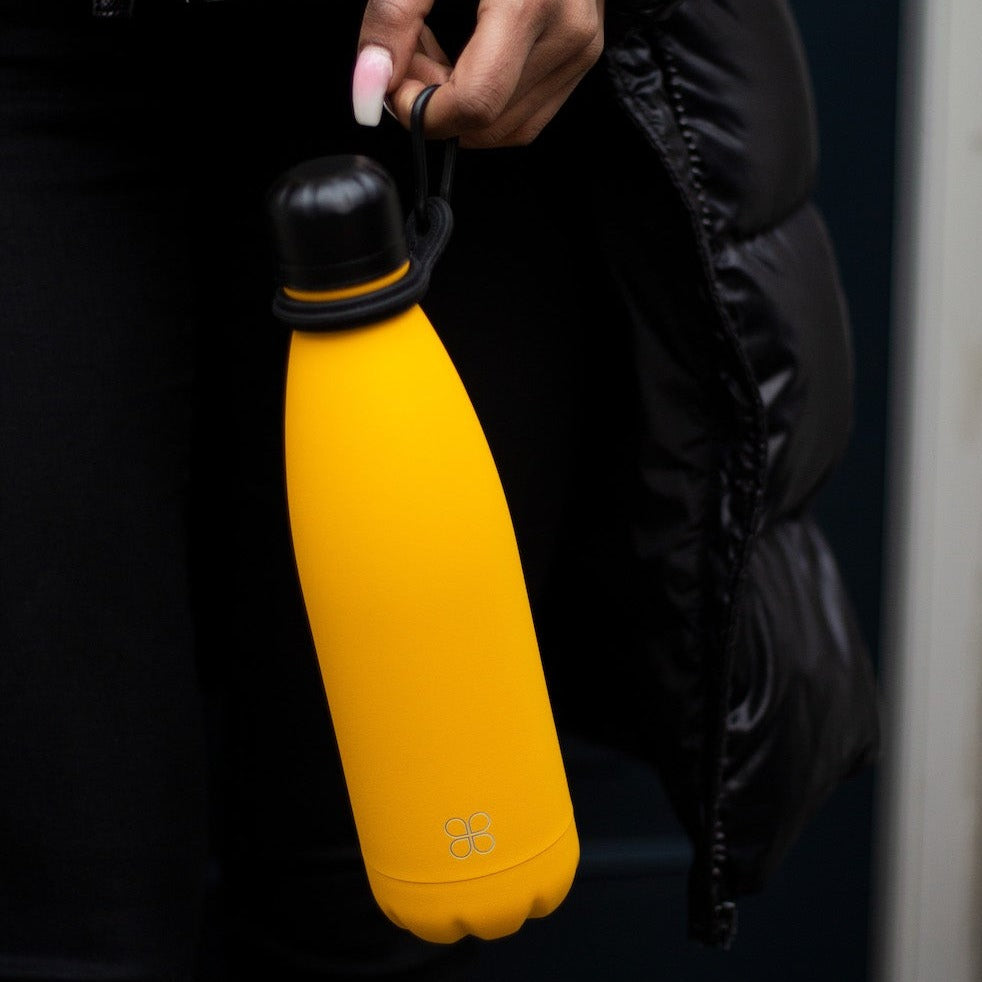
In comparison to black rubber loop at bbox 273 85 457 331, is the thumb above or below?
→ above

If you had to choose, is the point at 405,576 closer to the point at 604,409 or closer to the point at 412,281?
the point at 412,281

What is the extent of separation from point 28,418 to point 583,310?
0.32 meters

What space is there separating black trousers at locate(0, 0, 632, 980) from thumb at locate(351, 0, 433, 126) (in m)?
0.11

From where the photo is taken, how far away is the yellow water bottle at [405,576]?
0.45 m

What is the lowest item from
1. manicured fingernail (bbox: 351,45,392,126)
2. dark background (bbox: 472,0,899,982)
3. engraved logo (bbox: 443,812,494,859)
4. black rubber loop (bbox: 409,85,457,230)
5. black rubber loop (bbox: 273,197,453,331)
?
dark background (bbox: 472,0,899,982)

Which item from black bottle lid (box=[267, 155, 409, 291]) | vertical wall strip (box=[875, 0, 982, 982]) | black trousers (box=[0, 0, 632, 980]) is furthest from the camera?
vertical wall strip (box=[875, 0, 982, 982])

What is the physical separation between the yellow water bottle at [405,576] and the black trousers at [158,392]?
15cm

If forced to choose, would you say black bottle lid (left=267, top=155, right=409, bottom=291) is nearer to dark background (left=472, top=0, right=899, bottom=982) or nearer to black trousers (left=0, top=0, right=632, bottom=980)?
black trousers (left=0, top=0, right=632, bottom=980)

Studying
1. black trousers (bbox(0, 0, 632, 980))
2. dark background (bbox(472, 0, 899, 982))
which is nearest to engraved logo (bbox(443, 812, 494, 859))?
black trousers (bbox(0, 0, 632, 980))

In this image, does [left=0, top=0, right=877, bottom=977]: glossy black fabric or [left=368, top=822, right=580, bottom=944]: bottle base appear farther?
[left=0, top=0, right=877, bottom=977]: glossy black fabric

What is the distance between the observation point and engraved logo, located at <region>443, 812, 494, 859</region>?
486 millimetres

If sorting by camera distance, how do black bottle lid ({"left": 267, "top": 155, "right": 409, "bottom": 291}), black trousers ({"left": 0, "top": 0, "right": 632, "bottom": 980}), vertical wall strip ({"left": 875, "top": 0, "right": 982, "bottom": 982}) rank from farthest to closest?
vertical wall strip ({"left": 875, "top": 0, "right": 982, "bottom": 982}) < black trousers ({"left": 0, "top": 0, "right": 632, "bottom": 980}) < black bottle lid ({"left": 267, "top": 155, "right": 409, "bottom": 291})

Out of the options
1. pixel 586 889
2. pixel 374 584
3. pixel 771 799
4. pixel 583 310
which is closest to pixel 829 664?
pixel 771 799

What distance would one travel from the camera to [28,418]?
56 centimetres
